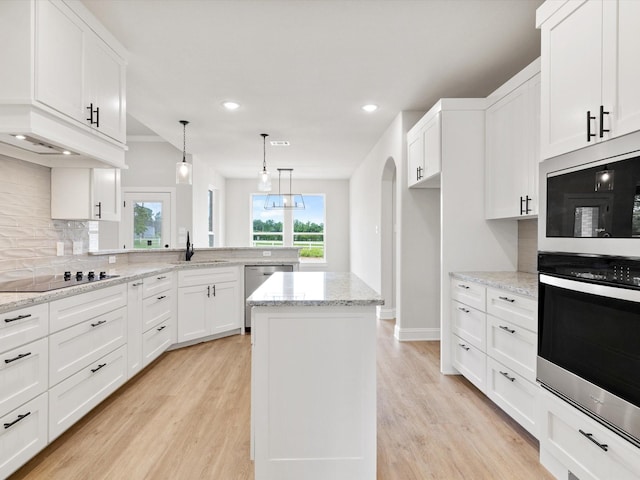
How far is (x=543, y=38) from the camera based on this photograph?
1903mm

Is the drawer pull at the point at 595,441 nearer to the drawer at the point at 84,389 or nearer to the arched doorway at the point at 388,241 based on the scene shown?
the drawer at the point at 84,389

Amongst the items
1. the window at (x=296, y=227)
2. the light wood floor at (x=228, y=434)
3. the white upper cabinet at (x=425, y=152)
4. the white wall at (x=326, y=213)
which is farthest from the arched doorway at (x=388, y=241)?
the window at (x=296, y=227)

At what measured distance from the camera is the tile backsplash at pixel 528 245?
2.96 metres

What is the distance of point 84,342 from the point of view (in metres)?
2.27

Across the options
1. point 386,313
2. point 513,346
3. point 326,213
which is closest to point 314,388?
point 513,346

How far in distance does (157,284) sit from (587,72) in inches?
135

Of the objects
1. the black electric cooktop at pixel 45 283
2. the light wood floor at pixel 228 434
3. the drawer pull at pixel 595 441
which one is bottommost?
the light wood floor at pixel 228 434

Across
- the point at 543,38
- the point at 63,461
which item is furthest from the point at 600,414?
the point at 63,461

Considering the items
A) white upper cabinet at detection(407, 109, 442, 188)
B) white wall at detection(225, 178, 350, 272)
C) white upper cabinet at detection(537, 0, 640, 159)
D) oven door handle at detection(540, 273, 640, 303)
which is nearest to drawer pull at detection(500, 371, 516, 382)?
oven door handle at detection(540, 273, 640, 303)

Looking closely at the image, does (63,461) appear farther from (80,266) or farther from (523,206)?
(523,206)

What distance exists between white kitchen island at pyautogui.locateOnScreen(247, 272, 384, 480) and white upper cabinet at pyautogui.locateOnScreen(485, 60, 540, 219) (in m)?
1.64

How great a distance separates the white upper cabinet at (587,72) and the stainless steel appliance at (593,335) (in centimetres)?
54

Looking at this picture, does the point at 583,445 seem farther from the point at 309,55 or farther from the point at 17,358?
the point at 309,55

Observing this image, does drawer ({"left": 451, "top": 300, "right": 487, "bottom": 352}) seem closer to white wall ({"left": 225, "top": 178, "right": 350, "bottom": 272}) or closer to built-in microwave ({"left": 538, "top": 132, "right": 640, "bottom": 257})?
built-in microwave ({"left": 538, "top": 132, "right": 640, "bottom": 257})
